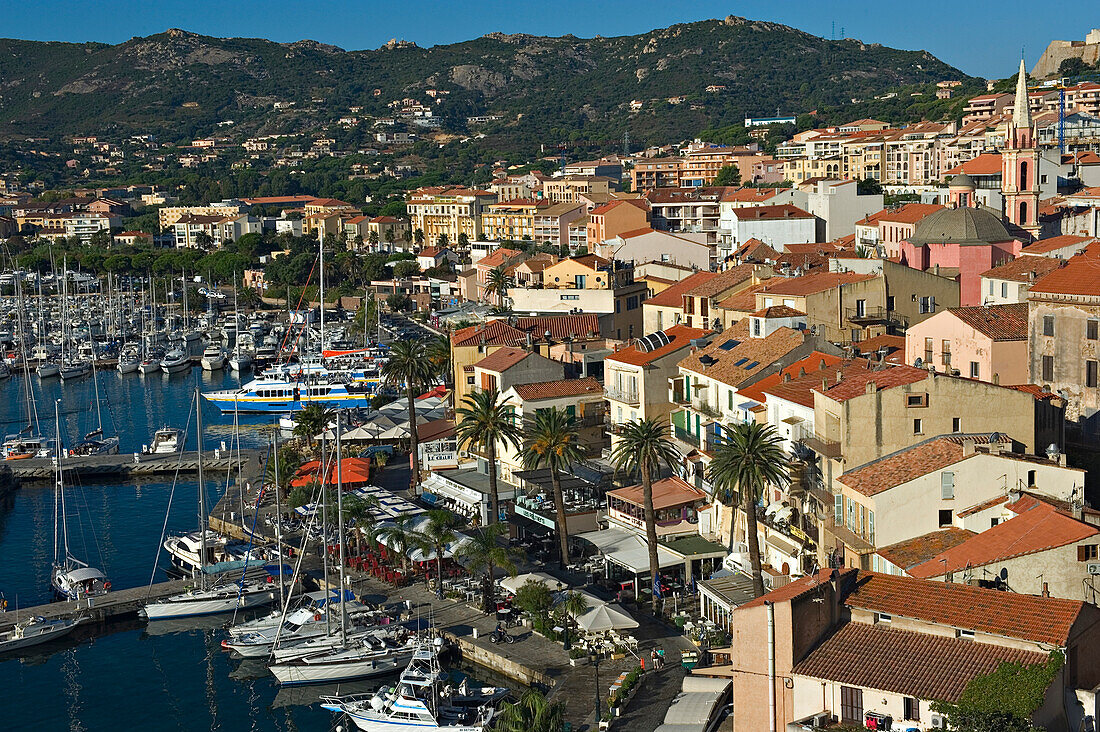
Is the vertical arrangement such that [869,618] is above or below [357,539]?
above

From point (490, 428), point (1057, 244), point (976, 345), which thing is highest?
point (1057, 244)

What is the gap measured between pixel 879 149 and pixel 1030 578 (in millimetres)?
95854

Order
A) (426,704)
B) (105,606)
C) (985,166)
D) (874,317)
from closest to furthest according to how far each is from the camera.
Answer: (426,704), (105,606), (874,317), (985,166)

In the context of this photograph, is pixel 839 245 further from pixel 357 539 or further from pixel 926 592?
pixel 926 592

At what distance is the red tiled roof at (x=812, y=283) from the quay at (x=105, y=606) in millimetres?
23542

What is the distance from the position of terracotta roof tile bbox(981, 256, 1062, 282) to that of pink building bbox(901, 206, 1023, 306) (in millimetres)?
5164

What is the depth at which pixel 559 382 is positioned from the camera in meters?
54.4

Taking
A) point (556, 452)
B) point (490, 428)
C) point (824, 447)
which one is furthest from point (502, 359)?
point (824, 447)

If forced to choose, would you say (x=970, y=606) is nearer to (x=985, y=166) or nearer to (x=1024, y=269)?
(x=1024, y=269)

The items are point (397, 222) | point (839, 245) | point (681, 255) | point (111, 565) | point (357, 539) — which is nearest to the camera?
point (357, 539)

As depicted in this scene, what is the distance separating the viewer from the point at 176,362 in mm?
107625

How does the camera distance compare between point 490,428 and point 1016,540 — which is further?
point 490,428

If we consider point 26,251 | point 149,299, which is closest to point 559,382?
point 149,299

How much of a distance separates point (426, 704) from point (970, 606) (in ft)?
46.5
